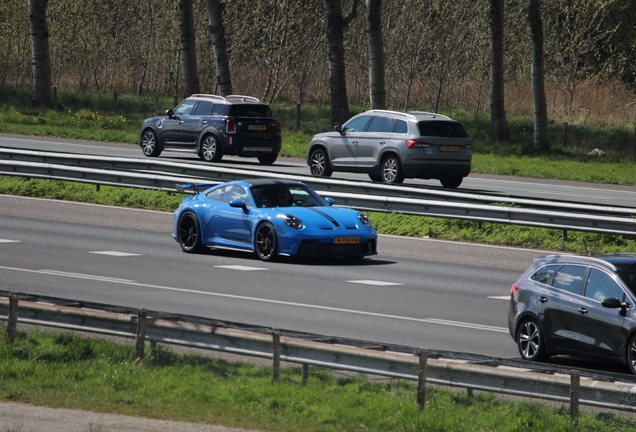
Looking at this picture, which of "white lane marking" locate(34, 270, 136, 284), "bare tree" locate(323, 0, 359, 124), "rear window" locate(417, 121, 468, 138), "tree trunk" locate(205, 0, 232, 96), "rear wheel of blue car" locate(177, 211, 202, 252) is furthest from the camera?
"tree trunk" locate(205, 0, 232, 96)

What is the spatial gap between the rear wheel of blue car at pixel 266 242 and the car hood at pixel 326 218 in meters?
0.41

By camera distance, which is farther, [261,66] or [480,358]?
[261,66]

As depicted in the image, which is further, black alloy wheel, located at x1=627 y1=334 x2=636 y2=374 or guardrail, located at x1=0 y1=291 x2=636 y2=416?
black alloy wheel, located at x1=627 y1=334 x2=636 y2=374

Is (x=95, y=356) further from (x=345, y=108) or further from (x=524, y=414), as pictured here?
(x=345, y=108)

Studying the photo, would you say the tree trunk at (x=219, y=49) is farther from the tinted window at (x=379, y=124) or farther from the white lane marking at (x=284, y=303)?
the white lane marking at (x=284, y=303)

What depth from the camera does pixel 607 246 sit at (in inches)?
814

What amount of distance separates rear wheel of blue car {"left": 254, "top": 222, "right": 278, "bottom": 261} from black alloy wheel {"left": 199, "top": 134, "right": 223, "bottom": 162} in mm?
14454

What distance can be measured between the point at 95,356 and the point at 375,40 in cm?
2884

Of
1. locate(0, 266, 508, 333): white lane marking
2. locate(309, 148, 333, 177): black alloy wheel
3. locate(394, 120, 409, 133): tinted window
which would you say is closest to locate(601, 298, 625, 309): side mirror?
locate(0, 266, 508, 333): white lane marking

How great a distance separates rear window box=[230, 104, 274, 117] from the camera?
32969mm

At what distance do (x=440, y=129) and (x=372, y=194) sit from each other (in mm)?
3833

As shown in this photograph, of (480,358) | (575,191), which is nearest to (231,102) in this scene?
(575,191)

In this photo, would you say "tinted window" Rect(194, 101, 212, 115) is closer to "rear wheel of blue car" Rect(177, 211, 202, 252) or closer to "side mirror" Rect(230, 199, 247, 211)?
"rear wheel of blue car" Rect(177, 211, 202, 252)

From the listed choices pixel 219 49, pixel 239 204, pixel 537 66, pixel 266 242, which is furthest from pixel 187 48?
pixel 266 242
